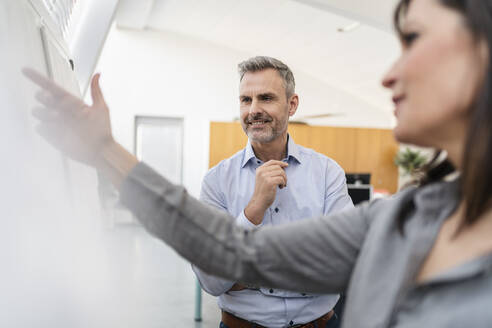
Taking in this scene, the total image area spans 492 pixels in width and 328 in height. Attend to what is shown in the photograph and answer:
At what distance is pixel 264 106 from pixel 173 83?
7.13m

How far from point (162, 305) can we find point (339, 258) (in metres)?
3.39

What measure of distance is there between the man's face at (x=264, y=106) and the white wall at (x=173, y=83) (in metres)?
6.95

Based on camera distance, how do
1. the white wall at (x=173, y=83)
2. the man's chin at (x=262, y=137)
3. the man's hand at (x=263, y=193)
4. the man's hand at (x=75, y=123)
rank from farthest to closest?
the white wall at (x=173, y=83), the man's chin at (x=262, y=137), the man's hand at (x=263, y=193), the man's hand at (x=75, y=123)

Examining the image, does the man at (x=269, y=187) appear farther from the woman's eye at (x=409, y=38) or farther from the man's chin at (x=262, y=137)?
the woman's eye at (x=409, y=38)

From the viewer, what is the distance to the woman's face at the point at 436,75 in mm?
526

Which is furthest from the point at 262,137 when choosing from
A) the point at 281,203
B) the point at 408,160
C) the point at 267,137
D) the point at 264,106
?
the point at 408,160

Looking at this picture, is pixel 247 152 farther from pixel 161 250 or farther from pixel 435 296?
pixel 161 250

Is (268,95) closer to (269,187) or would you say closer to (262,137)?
(262,137)

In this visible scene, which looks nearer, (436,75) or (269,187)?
(436,75)

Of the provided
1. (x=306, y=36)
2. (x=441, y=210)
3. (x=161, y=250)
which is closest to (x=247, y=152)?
(x=441, y=210)

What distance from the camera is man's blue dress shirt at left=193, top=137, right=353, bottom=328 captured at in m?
1.25

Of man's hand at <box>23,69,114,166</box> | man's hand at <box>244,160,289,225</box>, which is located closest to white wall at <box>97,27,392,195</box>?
man's hand at <box>244,160,289,225</box>

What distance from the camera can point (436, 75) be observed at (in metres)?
0.55

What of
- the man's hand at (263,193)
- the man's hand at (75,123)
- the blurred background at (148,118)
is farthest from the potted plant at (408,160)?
the man's hand at (75,123)
